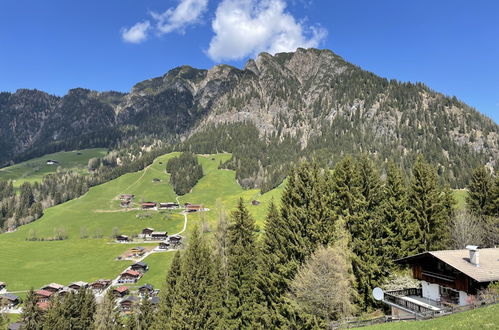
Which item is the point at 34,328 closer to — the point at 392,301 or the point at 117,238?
the point at 392,301

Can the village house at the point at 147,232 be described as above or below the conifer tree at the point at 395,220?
below

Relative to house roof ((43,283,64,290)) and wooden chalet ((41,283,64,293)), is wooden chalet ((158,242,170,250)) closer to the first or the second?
house roof ((43,283,64,290))

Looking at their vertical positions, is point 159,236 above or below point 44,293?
above

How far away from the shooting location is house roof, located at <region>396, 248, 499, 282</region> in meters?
27.8

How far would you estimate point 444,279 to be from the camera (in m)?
31.8

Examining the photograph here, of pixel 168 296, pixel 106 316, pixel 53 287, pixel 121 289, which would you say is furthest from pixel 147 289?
pixel 168 296

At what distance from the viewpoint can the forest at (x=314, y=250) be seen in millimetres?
31094

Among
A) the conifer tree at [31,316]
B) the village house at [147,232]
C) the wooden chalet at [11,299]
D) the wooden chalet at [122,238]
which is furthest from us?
the village house at [147,232]

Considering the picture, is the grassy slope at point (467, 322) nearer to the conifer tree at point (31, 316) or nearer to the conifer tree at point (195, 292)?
the conifer tree at point (195, 292)

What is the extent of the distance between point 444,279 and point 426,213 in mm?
9230

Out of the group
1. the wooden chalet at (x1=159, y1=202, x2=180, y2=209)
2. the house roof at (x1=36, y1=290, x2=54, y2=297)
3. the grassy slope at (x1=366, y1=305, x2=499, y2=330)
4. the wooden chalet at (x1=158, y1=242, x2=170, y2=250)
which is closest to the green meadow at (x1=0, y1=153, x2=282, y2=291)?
the house roof at (x1=36, y1=290, x2=54, y2=297)

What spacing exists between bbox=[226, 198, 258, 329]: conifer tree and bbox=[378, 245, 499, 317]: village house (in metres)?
14.7

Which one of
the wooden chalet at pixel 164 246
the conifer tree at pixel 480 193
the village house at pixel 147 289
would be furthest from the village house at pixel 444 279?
the wooden chalet at pixel 164 246

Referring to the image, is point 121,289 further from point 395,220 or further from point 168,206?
point 168,206
